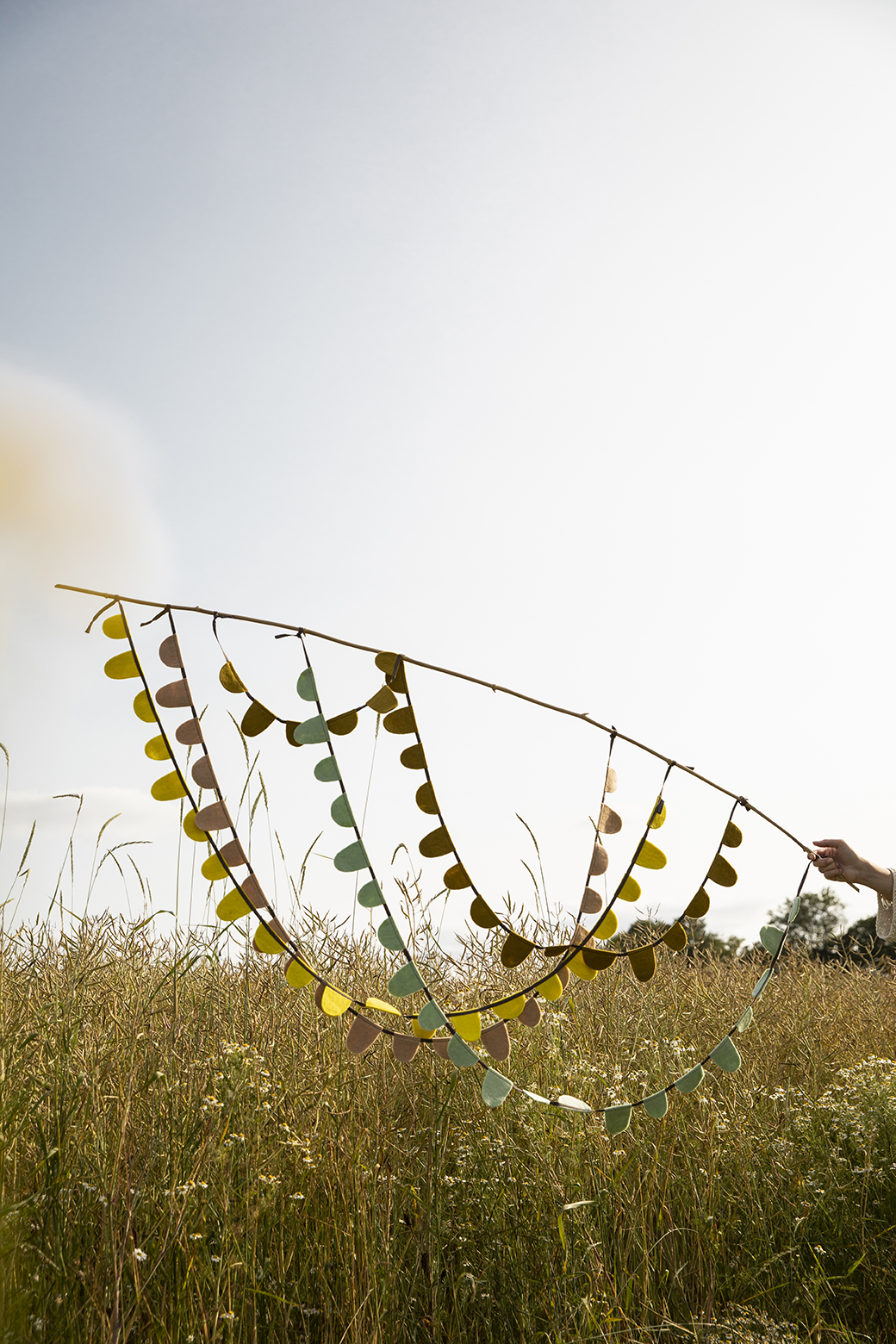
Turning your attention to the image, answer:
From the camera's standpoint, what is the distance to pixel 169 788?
1960mm

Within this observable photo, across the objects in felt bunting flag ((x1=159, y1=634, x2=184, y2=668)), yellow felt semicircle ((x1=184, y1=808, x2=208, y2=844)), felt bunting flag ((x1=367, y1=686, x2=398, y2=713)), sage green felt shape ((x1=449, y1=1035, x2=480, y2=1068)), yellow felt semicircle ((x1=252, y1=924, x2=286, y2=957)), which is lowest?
sage green felt shape ((x1=449, y1=1035, x2=480, y2=1068))

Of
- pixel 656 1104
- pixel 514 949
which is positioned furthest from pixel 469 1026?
pixel 656 1104

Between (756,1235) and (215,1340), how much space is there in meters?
1.69

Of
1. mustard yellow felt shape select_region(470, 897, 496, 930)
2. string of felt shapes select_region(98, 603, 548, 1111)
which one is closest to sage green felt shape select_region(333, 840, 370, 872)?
string of felt shapes select_region(98, 603, 548, 1111)

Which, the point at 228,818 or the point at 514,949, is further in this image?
the point at 514,949

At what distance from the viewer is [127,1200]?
6.14 ft

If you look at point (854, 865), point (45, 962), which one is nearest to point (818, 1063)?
point (854, 865)

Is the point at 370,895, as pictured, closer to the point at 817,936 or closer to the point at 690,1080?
the point at 690,1080

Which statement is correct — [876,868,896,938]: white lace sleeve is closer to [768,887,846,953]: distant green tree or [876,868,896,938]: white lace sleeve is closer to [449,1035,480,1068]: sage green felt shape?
[449,1035,480,1068]: sage green felt shape

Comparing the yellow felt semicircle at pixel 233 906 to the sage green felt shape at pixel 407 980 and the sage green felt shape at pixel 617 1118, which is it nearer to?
the sage green felt shape at pixel 407 980

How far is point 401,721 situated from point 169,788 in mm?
552

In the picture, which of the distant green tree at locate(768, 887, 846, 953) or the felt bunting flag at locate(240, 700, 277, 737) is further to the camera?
the distant green tree at locate(768, 887, 846, 953)

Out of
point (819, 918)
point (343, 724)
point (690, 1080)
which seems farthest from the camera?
point (819, 918)

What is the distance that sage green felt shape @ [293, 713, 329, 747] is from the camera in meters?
1.93
